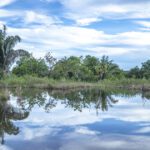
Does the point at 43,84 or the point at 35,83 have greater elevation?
the point at 35,83

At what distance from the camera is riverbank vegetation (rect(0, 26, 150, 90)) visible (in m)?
54.8

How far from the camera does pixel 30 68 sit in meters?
68.5

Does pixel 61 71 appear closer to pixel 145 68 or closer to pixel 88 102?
pixel 145 68

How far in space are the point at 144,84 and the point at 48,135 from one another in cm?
4991

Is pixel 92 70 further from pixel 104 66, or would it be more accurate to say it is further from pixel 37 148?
pixel 37 148

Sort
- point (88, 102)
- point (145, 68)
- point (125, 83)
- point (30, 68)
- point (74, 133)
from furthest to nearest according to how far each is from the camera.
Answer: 1. point (145, 68)
2. point (30, 68)
3. point (125, 83)
4. point (88, 102)
5. point (74, 133)

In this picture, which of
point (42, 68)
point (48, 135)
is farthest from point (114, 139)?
point (42, 68)

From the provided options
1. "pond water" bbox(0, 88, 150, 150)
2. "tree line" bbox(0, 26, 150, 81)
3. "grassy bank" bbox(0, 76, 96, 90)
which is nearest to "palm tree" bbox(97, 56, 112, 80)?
"tree line" bbox(0, 26, 150, 81)

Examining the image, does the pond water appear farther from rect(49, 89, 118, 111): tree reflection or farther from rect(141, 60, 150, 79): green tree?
rect(141, 60, 150, 79): green tree

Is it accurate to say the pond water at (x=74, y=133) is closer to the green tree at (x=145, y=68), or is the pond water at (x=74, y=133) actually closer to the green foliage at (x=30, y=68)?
the green foliage at (x=30, y=68)

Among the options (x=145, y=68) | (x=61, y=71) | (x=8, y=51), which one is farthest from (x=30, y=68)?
(x=145, y=68)

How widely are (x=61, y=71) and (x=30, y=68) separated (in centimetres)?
480

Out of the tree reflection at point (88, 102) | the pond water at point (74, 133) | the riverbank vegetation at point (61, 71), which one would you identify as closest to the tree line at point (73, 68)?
the riverbank vegetation at point (61, 71)

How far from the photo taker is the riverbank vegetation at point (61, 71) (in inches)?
2157
